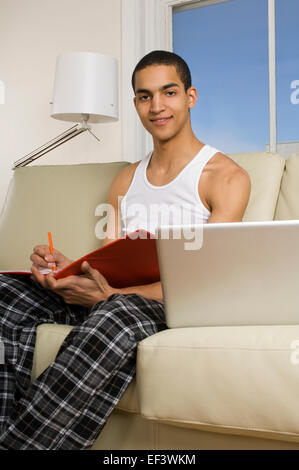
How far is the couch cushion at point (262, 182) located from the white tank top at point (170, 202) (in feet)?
0.62

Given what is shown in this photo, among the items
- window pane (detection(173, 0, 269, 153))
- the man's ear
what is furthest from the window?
the man's ear

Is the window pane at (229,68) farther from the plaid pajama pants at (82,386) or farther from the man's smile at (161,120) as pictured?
the plaid pajama pants at (82,386)

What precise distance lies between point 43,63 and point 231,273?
250 cm

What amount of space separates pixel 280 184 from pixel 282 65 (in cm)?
113

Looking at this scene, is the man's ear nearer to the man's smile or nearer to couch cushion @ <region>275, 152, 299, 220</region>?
the man's smile

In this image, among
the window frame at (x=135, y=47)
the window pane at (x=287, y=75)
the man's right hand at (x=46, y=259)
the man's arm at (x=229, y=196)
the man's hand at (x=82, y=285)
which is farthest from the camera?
the window frame at (x=135, y=47)

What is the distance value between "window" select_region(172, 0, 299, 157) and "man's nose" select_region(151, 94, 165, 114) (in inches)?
45.7

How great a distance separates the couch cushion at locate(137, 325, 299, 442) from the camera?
94 centimetres

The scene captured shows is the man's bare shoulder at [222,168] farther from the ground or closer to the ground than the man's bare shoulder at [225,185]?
farther from the ground

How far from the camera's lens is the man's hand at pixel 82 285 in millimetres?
1237

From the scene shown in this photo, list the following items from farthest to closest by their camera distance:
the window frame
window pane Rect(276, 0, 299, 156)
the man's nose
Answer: the window frame → window pane Rect(276, 0, 299, 156) → the man's nose

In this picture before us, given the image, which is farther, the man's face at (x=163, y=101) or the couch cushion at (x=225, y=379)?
the man's face at (x=163, y=101)

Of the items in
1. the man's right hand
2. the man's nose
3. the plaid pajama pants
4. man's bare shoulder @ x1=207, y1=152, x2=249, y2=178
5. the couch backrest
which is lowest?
the plaid pajama pants

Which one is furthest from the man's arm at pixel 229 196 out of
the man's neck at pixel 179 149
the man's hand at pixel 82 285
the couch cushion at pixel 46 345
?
the couch cushion at pixel 46 345
